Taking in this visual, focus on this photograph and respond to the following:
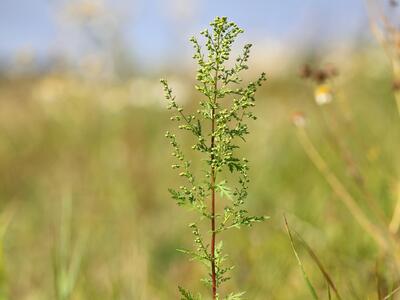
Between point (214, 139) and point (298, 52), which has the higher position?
point (298, 52)

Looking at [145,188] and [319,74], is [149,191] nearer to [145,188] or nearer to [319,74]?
[145,188]

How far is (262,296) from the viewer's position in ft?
7.02

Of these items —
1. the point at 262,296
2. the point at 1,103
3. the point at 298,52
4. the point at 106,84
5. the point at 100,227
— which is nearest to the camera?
the point at 262,296

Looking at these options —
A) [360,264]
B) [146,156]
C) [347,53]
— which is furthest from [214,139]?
[347,53]

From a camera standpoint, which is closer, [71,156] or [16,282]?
[16,282]

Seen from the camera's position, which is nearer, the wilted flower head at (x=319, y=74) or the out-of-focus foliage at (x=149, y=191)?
the wilted flower head at (x=319, y=74)

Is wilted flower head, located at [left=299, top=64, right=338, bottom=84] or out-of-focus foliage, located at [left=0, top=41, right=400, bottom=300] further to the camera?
out-of-focus foliage, located at [left=0, top=41, right=400, bottom=300]

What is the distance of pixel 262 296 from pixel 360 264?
483mm

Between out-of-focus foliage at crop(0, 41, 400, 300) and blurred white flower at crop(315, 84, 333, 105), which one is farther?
out-of-focus foliage at crop(0, 41, 400, 300)

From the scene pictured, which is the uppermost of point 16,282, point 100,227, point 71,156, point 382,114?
point 71,156

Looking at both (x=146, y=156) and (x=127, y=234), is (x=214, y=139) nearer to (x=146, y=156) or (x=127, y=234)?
(x=127, y=234)

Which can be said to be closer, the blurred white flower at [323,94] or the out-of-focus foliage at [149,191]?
the blurred white flower at [323,94]

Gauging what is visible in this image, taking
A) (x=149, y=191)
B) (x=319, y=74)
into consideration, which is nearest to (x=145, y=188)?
(x=149, y=191)

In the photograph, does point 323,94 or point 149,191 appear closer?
point 323,94
